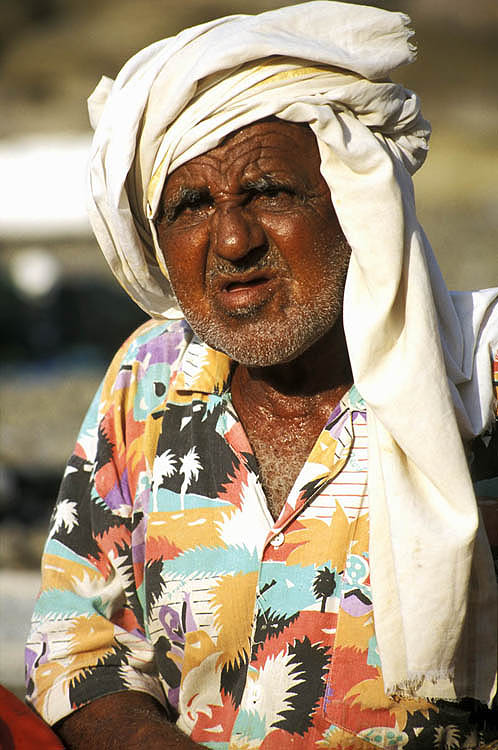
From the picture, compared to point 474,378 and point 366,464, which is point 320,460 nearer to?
point 366,464

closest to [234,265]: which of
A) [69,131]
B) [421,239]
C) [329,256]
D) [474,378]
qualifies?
[329,256]

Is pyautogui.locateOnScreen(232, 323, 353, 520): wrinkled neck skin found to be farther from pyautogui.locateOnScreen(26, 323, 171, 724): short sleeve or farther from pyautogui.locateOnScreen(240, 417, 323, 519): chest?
pyautogui.locateOnScreen(26, 323, 171, 724): short sleeve

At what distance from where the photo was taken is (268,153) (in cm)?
205

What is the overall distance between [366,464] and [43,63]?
1312cm

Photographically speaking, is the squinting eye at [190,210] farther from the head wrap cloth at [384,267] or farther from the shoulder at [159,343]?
the shoulder at [159,343]

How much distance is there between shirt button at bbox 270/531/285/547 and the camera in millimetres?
2055

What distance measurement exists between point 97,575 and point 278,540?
0.50 meters

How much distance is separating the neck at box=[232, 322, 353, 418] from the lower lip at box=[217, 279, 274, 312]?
0.21 metres

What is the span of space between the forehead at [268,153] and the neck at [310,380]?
39 cm

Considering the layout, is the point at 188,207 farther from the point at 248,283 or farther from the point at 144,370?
the point at 144,370

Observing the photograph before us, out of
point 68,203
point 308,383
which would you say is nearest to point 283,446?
point 308,383

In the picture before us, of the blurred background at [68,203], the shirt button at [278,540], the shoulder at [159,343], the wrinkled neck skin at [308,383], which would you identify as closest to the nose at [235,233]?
the wrinkled neck skin at [308,383]

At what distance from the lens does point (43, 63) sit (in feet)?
45.2

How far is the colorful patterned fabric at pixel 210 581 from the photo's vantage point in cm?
200
